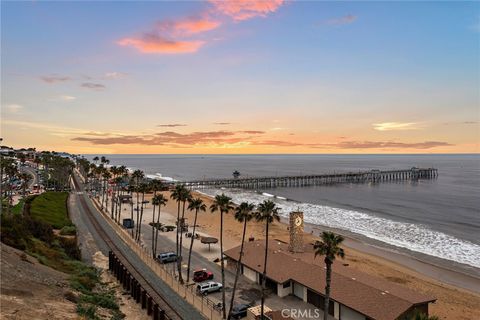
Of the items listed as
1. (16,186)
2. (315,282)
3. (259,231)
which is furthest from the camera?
(16,186)

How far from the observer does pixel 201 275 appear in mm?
44031

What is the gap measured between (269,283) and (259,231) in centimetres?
3502

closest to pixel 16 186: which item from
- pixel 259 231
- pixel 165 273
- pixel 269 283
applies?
pixel 259 231

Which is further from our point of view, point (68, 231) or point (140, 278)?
point (68, 231)

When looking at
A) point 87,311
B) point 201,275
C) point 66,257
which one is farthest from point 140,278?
point 66,257

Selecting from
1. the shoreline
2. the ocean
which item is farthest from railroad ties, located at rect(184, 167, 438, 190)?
the shoreline

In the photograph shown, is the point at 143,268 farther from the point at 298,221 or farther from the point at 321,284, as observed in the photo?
the point at 321,284

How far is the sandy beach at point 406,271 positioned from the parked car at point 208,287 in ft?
66.1

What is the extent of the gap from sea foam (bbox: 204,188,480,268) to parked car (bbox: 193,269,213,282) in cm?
2906

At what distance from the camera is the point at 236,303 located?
3750cm

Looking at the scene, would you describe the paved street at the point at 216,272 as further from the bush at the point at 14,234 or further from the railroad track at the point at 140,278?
the bush at the point at 14,234

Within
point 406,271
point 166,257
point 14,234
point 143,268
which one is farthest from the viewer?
point 406,271

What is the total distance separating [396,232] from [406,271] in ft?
84.0

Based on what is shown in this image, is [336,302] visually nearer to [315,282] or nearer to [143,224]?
[315,282]
